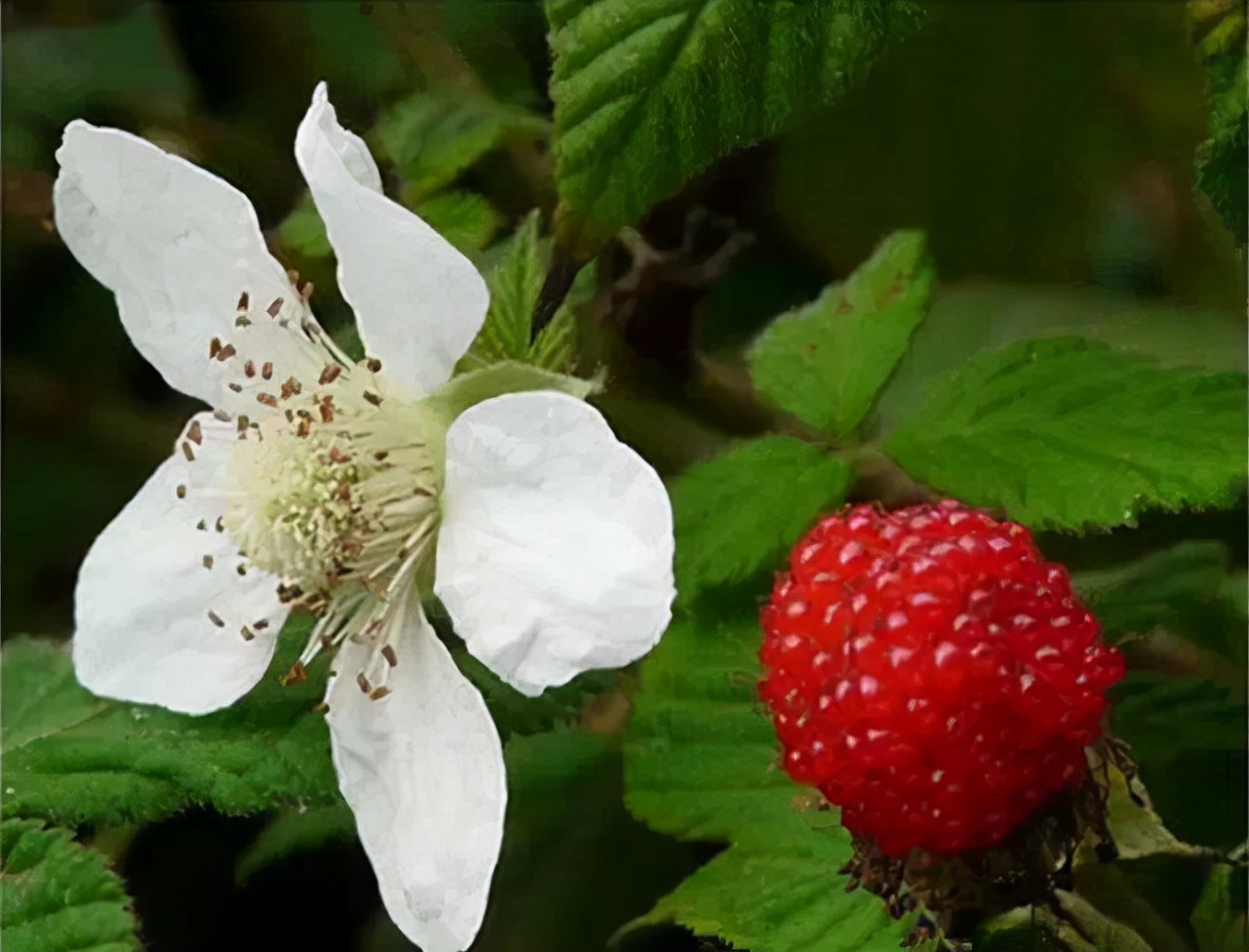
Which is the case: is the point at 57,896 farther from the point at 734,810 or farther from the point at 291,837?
the point at 734,810

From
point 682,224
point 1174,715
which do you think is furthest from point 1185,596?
point 682,224

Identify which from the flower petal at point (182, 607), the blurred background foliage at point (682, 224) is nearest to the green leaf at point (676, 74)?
the blurred background foliage at point (682, 224)

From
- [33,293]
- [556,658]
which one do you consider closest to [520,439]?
[556,658]

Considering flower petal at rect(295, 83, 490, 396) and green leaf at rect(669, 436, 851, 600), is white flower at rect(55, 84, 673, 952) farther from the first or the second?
green leaf at rect(669, 436, 851, 600)

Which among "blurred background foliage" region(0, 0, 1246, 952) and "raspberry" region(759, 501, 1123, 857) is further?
"blurred background foliage" region(0, 0, 1246, 952)

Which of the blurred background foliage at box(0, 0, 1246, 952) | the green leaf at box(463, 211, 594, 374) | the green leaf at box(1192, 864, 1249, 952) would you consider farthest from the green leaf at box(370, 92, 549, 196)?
the green leaf at box(1192, 864, 1249, 952)

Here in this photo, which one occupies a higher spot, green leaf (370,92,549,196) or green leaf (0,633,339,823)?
green leaf (370,92,549,196)

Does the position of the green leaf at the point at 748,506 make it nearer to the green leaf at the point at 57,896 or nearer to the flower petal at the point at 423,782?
the flower petal at the point at 423,782
